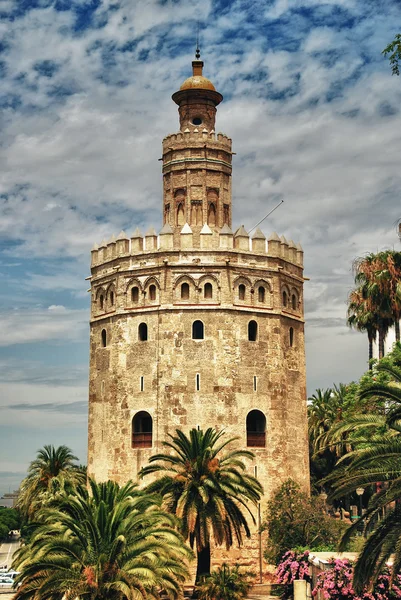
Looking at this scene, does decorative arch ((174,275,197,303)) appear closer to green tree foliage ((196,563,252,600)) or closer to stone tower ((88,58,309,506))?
stone tower ((88,58,309,506))

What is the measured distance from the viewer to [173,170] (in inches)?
1746

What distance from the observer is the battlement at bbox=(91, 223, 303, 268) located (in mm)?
41125

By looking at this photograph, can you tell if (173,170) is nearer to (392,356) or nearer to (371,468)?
(392,356)

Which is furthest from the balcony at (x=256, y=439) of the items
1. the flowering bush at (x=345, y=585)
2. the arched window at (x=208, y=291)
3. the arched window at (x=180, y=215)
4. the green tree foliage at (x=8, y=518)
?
the green tree foliage at (x=8, y=518)

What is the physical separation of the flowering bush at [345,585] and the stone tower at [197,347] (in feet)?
38.4

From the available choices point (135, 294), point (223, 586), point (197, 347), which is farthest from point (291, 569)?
point (135, 294)

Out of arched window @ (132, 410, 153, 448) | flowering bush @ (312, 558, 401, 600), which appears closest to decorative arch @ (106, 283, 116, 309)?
arched window @ (132, 410, 153, 448)

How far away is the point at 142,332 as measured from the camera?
135 feet

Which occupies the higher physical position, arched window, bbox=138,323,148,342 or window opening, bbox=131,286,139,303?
window opening, bbox=131,286,139,303

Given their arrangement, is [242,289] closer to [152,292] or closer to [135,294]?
[152,292]

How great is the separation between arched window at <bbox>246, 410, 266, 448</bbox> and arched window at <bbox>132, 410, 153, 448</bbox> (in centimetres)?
446

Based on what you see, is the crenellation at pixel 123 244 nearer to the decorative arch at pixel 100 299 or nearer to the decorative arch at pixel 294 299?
the decorative arch at pixel 100 299

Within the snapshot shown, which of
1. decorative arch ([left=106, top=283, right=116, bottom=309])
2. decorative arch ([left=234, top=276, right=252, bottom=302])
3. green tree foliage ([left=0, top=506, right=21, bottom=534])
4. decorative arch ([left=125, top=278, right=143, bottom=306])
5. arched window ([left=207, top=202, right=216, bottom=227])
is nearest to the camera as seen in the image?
decorative arch ([left=234, top=276, right=252, bottom=302])

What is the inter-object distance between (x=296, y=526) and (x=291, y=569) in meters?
4.60
